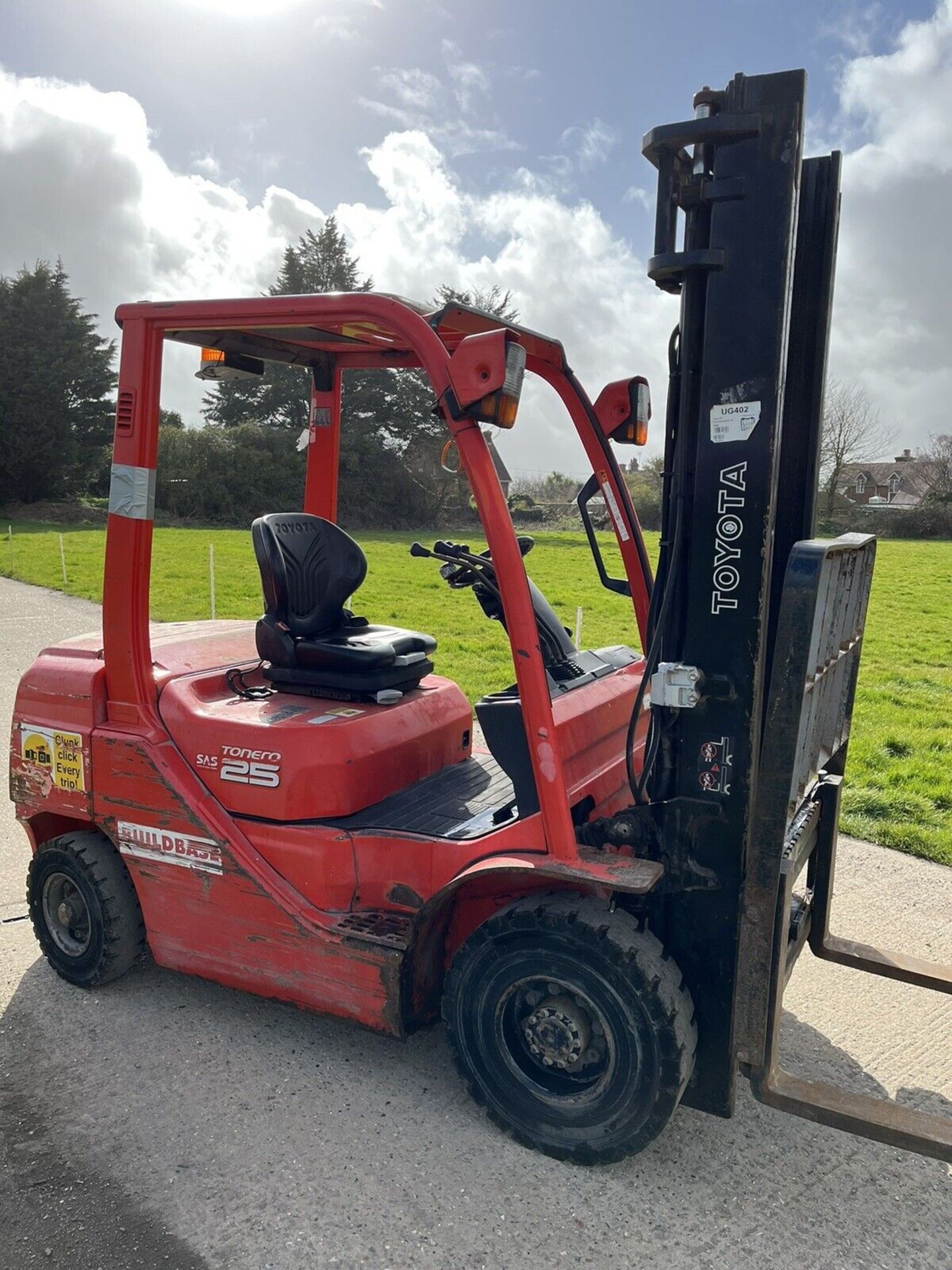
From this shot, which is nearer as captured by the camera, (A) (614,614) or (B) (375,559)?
(A) (614,614)

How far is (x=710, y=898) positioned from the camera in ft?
10.1

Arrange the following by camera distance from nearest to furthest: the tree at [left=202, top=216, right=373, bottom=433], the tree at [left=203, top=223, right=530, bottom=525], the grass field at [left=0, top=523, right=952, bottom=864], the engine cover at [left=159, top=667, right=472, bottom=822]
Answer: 1. the engine cover at [left=159, top=667, right=472, bottom=822]
2. the grass field at [left=0, top=523, right=952, bottom=864]
3. the tree at [left=203, top=223, right=530, bottom=525]
4. the tree at [left=202, top=216, right=373, bottom=433]

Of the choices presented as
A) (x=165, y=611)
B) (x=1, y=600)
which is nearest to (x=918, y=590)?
(x=165, y=611)

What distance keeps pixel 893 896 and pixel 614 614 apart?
451 inches

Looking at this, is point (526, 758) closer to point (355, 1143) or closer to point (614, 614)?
point (355, 1143)

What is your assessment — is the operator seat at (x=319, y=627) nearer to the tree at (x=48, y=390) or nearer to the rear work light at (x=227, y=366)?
the rear work light at (x=227, y=366)

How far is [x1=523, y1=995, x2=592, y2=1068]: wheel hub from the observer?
3094 mm

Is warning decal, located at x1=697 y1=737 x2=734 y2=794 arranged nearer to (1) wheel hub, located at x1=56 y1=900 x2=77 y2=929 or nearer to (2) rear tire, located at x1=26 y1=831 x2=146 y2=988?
(2) rear tire, located at x1=26 y1=831 x2=146 y2=988

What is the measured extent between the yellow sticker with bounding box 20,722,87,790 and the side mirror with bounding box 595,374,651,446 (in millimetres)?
2434

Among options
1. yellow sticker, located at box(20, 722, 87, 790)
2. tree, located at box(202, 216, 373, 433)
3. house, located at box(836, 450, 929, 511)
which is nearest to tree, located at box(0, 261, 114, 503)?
tree, located at box(202, 216, 373, 433)

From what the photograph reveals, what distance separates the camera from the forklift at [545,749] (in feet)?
9.58

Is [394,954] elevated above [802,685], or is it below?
below

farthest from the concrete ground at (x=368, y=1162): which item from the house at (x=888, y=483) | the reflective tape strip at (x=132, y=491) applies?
the house at (x=888, y=483)

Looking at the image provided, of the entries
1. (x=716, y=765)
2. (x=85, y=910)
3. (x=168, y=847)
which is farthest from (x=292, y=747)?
(x=716, y=765)
